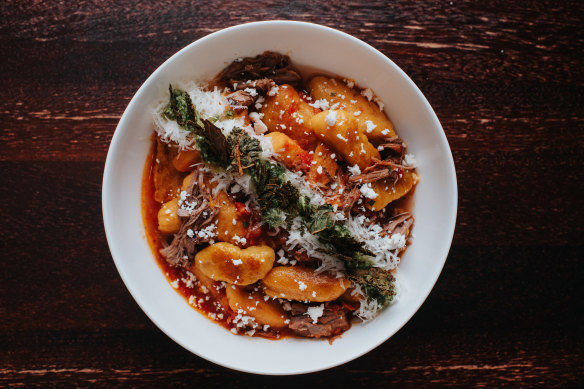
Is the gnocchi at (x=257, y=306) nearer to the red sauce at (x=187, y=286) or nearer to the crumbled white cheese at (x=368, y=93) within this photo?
the red sauce at (x=187, y=286)

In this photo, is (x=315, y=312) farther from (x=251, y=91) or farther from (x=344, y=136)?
(x=251, y=91)

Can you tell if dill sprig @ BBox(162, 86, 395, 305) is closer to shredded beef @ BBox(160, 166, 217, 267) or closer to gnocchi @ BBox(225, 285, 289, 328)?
shredded beef @ BBox(160, 166, 217, 267)

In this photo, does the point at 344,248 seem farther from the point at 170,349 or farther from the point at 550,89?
the point at 550,89

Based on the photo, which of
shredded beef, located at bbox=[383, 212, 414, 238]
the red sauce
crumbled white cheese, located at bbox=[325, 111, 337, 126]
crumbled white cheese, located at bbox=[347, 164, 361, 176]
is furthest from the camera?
the red sauce

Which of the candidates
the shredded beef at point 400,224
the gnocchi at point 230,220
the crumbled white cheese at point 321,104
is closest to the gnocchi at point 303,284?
the gnocchi at point 230,220

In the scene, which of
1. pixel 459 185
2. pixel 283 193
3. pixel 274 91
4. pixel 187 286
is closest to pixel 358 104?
pixel 274 91

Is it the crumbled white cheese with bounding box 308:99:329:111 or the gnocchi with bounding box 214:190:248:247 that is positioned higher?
the crumbled white cheese with bounding box 308:99:329:111

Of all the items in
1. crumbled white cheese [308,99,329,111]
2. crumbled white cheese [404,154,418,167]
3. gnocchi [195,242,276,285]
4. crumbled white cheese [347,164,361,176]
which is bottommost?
gnocchi [195,242,276,285]

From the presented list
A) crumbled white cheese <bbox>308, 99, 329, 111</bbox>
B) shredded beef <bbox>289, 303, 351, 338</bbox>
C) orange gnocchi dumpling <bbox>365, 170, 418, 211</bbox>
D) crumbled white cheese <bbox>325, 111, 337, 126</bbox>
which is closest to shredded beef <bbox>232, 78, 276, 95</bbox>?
crumbled white cheese <bbox>308, 99, 329, 111</bbox>
